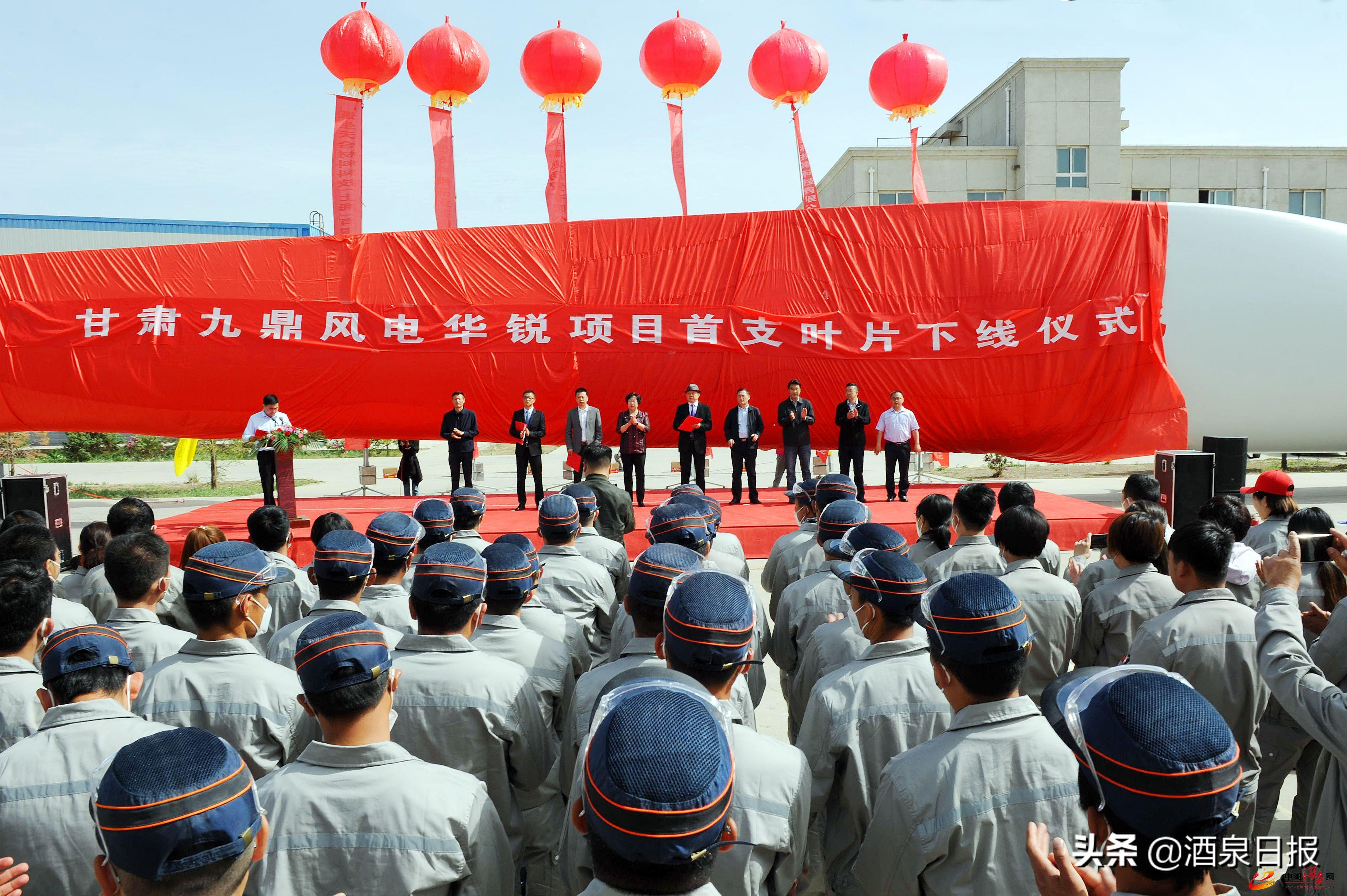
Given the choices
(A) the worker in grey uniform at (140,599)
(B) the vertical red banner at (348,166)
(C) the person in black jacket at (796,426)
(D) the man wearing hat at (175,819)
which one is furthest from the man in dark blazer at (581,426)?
(D) the man wearing hat at (175,819)

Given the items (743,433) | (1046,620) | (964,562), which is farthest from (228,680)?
(743,433)

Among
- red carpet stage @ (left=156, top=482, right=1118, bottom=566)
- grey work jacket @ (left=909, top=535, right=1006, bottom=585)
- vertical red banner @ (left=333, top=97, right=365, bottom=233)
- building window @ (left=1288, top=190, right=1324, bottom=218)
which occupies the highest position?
building window @ (left=1288, top=190, right=1324, bottom=218)

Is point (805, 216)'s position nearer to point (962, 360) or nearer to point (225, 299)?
point (962, 360)

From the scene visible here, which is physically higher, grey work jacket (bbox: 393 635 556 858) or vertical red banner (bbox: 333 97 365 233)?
vertical red banner (bbox: 333 97 365 233)

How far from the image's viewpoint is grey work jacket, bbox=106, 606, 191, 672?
295cm

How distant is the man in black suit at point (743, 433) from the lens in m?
10.0

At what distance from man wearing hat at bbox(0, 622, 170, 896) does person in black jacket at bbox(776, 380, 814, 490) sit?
831 centimetres

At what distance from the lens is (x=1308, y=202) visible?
30344 mm

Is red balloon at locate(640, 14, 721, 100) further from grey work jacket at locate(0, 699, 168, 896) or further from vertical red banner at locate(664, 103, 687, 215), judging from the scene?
grey work jacket at locate(0, 699, 168, 896)

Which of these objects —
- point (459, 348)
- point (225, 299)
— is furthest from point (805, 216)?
Answer: point (225, 299)

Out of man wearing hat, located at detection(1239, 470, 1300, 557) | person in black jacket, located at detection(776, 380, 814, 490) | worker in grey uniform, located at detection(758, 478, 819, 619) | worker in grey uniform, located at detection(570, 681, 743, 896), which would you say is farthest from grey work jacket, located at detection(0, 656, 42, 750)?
person in black jacket, located at detection(776, 380, 814, 490)

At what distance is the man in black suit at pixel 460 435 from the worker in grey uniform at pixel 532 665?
23.0 feet

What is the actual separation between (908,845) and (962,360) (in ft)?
30.2

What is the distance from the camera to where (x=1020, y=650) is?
1.94m
